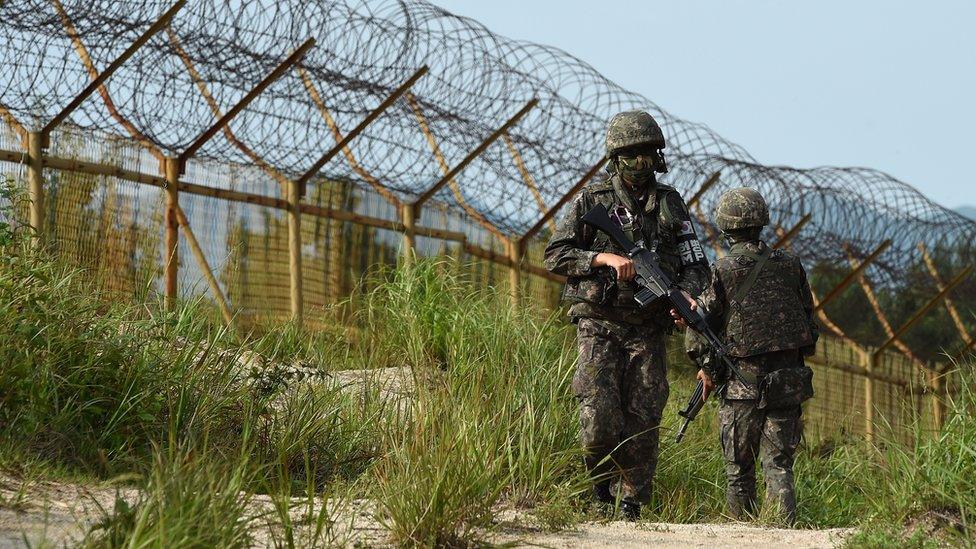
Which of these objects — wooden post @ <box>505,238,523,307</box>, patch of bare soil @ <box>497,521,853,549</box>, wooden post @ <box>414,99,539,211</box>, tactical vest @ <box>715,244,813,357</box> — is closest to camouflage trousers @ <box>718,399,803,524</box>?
tactical vest @ <box>715,244,813,357</box>

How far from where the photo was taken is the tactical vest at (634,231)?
209 inches

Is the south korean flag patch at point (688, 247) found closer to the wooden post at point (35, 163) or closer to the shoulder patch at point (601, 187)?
the shoulder patch at point (601, 187)

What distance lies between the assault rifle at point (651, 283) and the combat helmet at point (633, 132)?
25 cm

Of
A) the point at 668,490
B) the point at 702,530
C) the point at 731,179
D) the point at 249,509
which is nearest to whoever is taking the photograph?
the point at 249,509

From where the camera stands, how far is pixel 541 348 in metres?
6.53

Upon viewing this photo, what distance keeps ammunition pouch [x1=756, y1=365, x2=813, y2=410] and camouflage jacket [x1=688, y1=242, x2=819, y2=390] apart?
0.05m

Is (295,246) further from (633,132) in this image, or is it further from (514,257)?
(633,132)

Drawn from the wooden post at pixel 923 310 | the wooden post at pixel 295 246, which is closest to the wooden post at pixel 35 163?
the wooden post at pixel 295 246

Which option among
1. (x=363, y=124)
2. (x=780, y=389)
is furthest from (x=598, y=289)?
(x=363, y=124)

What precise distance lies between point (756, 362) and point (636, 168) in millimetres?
877

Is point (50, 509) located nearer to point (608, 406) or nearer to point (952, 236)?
point (608, 406)

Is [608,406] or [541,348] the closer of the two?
[608,406]

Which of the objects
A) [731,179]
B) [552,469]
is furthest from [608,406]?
[731,179]

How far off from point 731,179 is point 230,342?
6.62 m
